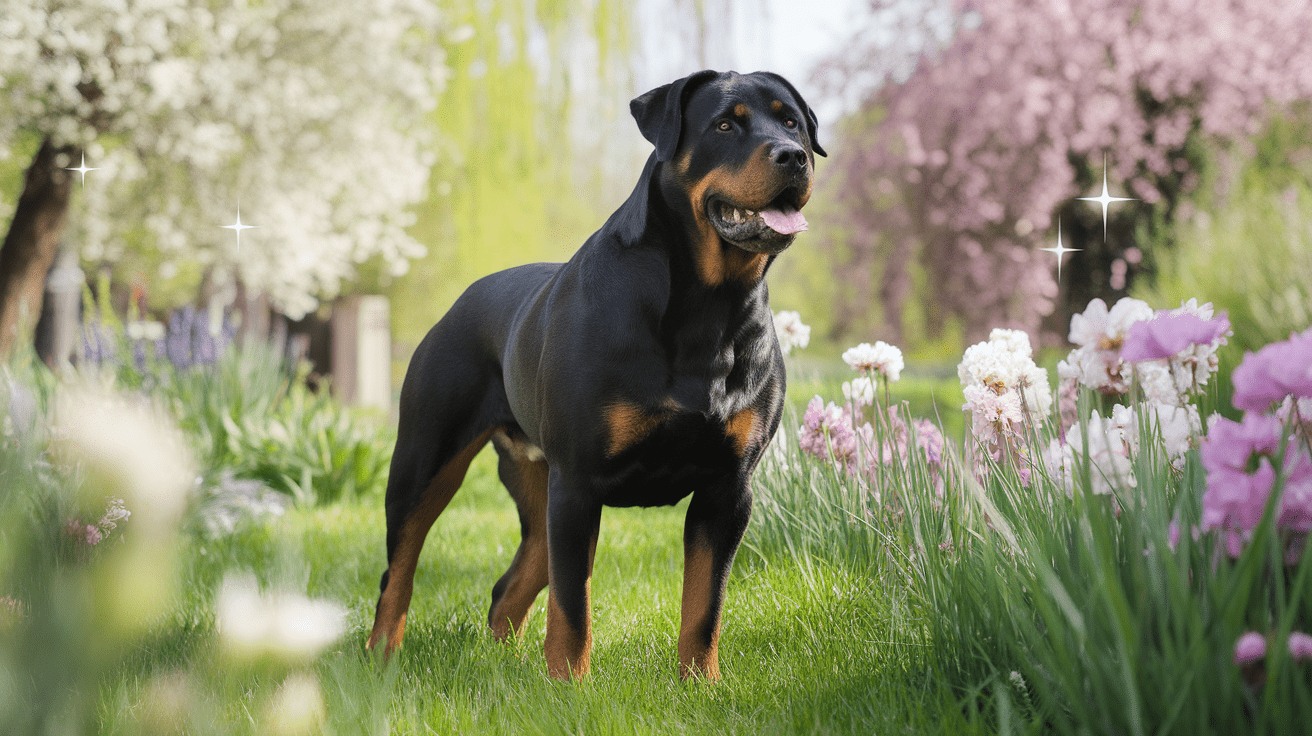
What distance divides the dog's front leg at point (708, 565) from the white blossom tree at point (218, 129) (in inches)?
325

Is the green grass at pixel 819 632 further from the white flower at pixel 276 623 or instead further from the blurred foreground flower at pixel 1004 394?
the blurred foreground flower at pixel 1004 394

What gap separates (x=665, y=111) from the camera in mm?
2430

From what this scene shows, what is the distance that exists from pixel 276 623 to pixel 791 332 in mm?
2369

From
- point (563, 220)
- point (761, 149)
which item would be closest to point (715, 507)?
point (761, 149)

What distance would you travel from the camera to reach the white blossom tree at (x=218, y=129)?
8.63 metres

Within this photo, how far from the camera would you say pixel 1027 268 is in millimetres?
12812

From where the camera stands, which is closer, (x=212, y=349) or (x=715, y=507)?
(x=715, y=507)

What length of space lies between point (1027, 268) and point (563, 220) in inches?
321

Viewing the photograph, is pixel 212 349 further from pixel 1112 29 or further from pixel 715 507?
pixel 1112 29

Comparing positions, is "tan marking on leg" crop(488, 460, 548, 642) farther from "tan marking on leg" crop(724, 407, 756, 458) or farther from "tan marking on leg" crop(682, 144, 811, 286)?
"tan marking on leg" crop(682, 144, 811, 286)

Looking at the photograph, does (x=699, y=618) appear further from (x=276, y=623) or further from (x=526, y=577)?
(x=276, y=623)

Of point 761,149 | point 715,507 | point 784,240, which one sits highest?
point 761,149

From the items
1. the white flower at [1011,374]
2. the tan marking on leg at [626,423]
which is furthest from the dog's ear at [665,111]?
the white flower at [1011,374]

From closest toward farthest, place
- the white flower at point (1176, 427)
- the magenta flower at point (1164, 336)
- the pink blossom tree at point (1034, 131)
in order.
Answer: the magenta flower at point (1164, 336)
the white flower at point (1176, 427)
the pink blossom tree at point (1034, 131)
